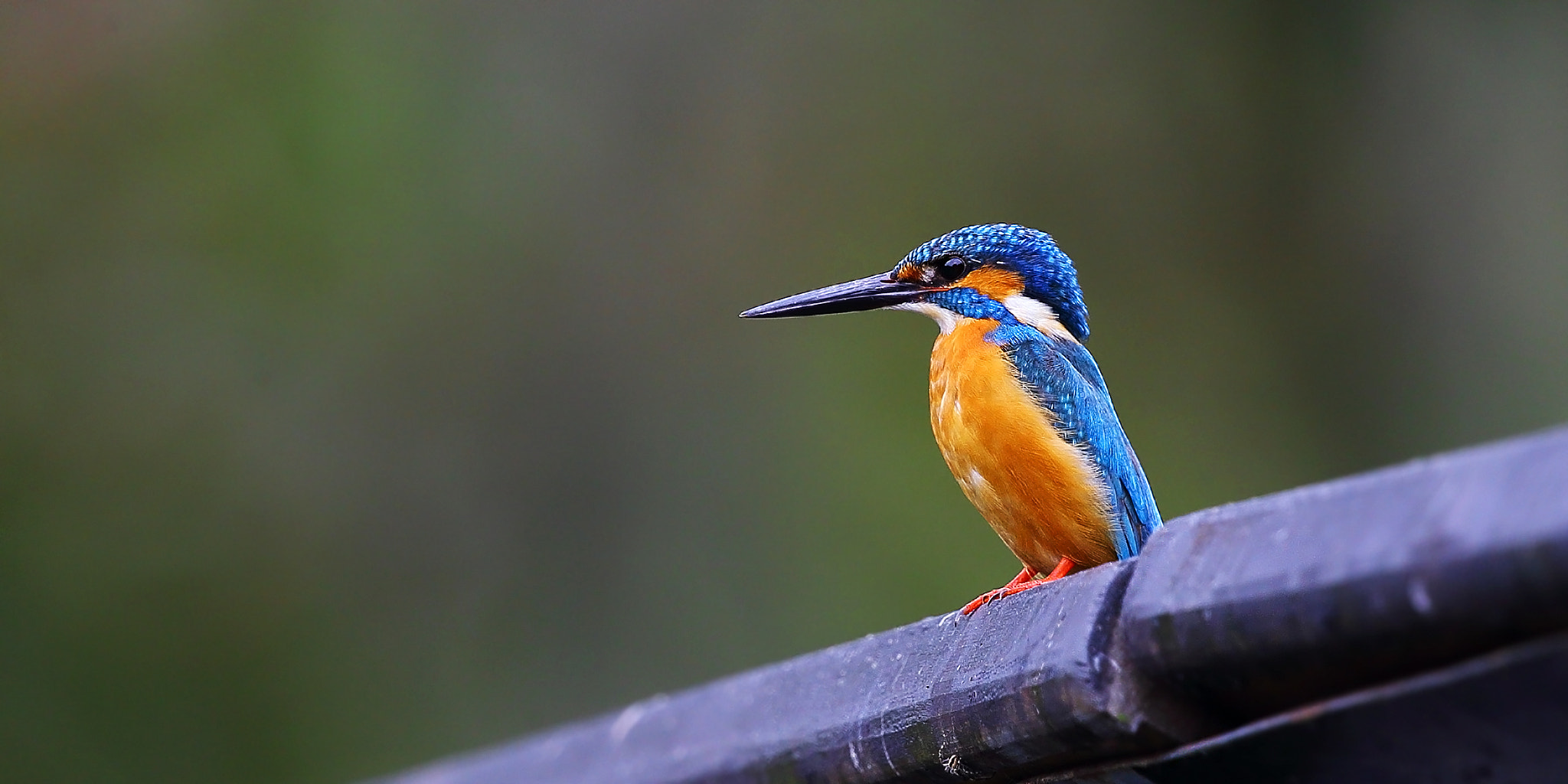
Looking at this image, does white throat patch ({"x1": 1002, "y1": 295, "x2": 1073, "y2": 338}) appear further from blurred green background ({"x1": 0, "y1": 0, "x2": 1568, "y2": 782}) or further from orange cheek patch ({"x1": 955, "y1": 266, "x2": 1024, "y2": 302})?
blurred green background ({"x1": 0, "y1": 0, "x2": 1568, "y2": 782})

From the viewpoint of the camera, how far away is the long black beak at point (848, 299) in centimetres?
281

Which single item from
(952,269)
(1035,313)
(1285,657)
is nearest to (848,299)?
(952,269)

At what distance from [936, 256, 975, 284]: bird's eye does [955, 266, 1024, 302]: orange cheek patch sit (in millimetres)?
14

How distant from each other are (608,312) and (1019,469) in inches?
187

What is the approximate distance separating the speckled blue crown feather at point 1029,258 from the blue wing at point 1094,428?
322mm

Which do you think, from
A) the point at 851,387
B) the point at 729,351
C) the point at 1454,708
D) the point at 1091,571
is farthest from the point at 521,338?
the point at 1454,708

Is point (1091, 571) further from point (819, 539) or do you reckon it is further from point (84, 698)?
point (84, 698)

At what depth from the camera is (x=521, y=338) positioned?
273 inches

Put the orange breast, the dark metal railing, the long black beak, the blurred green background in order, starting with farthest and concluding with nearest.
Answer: the blurred green background, the long black beak, the orange breast, the dark metal railing

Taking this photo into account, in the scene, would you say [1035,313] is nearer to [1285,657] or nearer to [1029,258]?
[1029,258]

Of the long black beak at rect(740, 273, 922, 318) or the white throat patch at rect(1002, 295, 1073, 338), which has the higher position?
the long black beak at rect(740, 273, 922, 318)

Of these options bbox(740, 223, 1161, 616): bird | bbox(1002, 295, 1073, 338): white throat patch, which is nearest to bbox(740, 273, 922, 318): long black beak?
bbox(740, 223, 1161, 616): bird

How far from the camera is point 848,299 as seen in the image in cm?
284

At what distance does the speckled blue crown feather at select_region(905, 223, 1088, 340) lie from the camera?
287 cm
